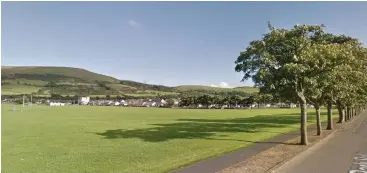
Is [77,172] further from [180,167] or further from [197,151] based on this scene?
[197,151]

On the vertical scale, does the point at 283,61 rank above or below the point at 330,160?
above

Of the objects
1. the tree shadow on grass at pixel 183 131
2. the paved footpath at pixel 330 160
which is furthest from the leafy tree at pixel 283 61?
the tree shadow on grass at pixel 183 131

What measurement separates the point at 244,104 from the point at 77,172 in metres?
151

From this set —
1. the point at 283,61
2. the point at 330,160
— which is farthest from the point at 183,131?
the point at 330,160

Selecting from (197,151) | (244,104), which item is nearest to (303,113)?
(197,151)

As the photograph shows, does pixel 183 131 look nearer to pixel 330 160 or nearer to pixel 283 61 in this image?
pixel 283 61

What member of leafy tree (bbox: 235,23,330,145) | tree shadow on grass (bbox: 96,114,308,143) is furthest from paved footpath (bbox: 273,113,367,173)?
tree shadow on grass (bbox: 96,114,308,143)

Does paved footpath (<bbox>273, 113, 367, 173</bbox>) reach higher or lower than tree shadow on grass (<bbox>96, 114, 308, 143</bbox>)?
higher

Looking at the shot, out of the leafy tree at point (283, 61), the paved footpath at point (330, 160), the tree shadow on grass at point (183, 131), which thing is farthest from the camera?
the tree shadow on grass at point (183, 131)

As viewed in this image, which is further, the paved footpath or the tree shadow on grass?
the tree shadow on grass

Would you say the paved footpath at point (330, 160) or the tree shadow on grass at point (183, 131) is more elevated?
the paved footpath at point (330, 160)

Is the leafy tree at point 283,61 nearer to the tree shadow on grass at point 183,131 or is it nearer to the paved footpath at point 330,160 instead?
the paved footpath at point 330,160

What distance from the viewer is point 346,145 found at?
78.2 feet

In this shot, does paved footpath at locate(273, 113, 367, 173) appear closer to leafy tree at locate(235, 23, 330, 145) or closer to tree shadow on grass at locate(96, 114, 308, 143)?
leafy tree at locate(235, 23, 330, 145)
